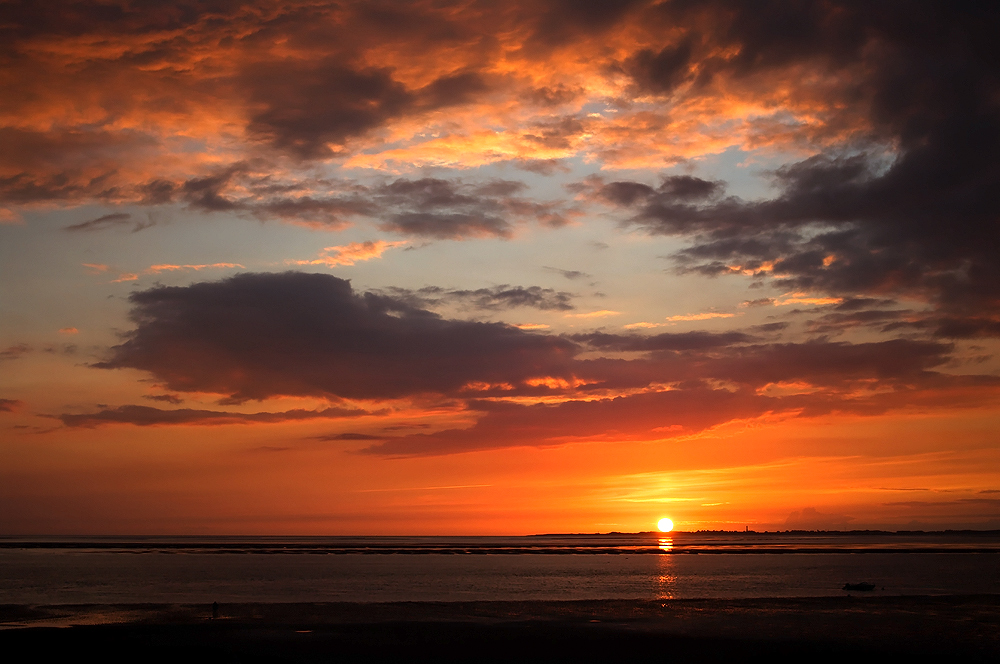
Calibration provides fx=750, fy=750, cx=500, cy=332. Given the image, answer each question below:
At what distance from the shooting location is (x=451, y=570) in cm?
9112

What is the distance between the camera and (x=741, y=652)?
28.5m

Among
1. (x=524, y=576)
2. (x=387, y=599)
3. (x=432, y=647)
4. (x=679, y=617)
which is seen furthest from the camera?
(x=524, y=576)

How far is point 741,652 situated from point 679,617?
10.2 m

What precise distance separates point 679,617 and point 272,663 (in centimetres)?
2137

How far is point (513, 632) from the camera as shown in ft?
111

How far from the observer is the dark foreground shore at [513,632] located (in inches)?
1112

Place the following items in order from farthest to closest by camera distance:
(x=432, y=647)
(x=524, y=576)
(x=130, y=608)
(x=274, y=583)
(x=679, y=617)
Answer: (x=524, y=576) → (x=274, y=583) → (x=130, y=608) → (x=679, y=617) → (x=432, y=647)

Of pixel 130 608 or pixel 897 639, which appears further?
pixel 130 608

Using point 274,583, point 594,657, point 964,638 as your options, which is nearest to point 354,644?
point 594,657

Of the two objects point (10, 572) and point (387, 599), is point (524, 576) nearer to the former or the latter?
point (387, 599)

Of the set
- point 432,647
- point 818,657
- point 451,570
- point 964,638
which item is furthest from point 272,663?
point 451,570

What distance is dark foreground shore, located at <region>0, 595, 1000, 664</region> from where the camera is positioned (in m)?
28.2

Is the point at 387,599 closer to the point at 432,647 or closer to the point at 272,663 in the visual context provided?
the point at 432,647

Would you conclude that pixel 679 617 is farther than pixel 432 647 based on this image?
Yes
